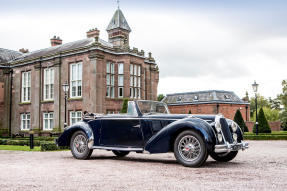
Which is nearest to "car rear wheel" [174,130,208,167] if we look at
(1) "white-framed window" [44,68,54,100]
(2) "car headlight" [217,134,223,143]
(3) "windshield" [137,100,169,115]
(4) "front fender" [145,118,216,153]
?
(4) "front fender" [145,118,216,153]

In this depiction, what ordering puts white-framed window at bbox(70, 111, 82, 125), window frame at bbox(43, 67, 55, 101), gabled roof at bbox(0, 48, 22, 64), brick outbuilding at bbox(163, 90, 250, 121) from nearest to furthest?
white-framed window at bbox(70, 111, 82, 125), window frame at bbox(43, 67, 55, 101), gabled roof at bbox(0, 48, 22, 64), brick outbuilding at bbox(163, 90, 250, 121)

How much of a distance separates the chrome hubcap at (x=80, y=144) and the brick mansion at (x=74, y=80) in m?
14.6

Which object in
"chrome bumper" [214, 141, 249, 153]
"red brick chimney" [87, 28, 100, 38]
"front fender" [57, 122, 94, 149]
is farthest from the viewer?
"red brick chimney" [87, 28, 100, 38]

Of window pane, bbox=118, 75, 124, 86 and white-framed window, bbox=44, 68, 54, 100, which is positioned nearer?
window pane, bbox=118, 75, 124, 86

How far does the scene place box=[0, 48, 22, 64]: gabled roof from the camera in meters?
33.5

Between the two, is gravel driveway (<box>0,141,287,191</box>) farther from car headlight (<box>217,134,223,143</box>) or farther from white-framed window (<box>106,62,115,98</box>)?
white-framed window (<box>106,62,115,98</box>)

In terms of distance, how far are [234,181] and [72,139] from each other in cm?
558

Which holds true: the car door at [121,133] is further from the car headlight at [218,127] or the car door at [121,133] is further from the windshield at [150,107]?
the car headlight at [218,127]

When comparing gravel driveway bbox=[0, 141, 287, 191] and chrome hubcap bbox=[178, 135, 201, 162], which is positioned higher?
chrome hubcap bbox=[178, 135, 201, 162]

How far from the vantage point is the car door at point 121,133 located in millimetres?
8516

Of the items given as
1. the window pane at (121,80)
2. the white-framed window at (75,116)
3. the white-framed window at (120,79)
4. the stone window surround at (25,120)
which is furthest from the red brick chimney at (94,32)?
the stone window surround at (25,120)

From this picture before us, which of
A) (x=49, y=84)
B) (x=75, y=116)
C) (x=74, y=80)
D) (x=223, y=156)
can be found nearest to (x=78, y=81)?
(x=74, y=80)

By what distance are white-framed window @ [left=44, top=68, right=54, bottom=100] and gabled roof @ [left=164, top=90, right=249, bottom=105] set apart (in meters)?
27.2

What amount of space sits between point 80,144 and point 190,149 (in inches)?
141
